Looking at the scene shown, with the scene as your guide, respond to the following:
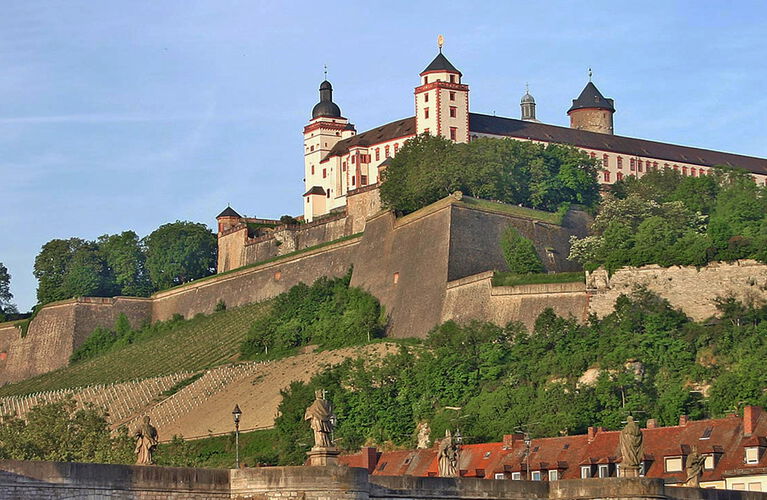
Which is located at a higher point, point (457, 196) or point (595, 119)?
point (595, 119)

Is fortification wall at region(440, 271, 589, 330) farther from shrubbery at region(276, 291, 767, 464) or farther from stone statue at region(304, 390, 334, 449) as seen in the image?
stone statue at region(304, 390, 334, 449)

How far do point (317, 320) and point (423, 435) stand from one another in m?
24.3

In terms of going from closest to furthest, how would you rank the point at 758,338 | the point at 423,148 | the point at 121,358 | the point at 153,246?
the point at 758,338 → the point at 423,148 → the point at 121,358 → the point at 153,246

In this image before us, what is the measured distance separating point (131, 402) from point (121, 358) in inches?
682

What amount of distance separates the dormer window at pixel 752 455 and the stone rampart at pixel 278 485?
49.0ft

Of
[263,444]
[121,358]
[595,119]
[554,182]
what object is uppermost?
[595,119]

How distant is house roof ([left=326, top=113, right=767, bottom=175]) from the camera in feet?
384

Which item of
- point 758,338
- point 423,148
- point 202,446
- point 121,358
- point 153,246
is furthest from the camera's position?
point 153,246

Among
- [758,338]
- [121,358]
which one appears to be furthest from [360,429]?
[121,358]

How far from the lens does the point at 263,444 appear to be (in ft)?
271

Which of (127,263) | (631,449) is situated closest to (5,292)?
(127,263)

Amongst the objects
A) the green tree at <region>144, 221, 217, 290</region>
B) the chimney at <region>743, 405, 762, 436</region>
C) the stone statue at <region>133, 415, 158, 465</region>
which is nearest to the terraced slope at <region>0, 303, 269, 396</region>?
the green tree at <region>144, 221, 217, 290</region>

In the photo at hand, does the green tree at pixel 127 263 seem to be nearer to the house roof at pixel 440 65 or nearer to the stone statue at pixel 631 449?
the house roof at pixel 440 65

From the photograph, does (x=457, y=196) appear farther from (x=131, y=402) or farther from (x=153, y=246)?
(x=153, y=246)
